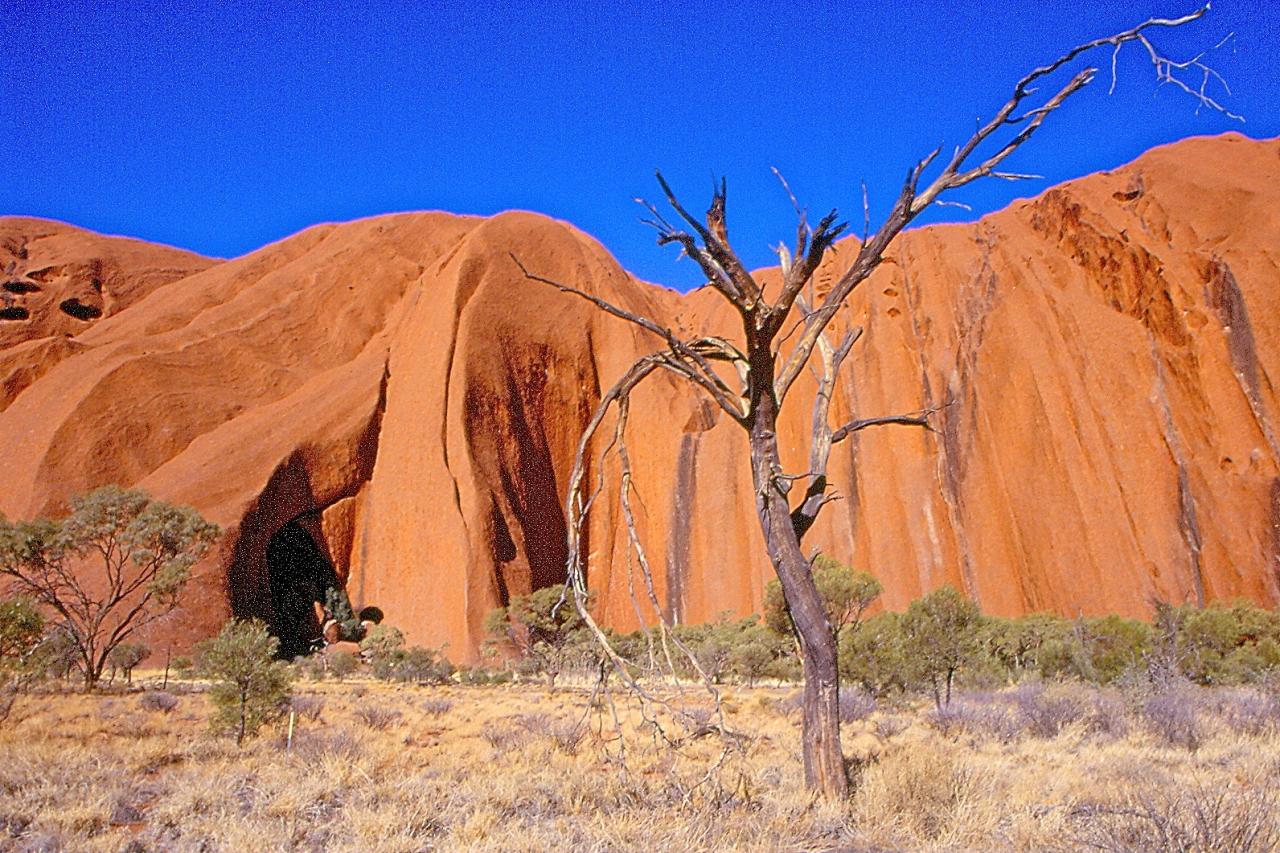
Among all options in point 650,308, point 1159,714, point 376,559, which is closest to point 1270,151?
point 650,308

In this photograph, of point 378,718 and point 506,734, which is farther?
point 378,718

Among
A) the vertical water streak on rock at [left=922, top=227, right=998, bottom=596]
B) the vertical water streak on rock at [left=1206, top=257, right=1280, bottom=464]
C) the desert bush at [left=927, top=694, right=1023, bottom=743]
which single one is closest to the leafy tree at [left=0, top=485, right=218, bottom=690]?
the desert bush at [left=927, top=694, right=1023, bottom=743]

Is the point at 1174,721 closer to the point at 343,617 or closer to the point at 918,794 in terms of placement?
the point at 918,794

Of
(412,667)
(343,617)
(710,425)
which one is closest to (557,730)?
(412,667)

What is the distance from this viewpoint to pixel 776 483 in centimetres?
592

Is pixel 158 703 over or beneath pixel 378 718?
over

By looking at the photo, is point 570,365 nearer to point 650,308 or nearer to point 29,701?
point 650,308

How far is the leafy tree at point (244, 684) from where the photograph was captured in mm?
10305

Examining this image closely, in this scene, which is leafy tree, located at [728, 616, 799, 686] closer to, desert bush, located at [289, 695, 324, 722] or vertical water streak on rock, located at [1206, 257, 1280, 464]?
desert bush, located at [289, 695, 324, 722]

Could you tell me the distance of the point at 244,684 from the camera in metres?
10.5

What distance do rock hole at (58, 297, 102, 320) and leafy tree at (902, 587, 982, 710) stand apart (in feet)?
192

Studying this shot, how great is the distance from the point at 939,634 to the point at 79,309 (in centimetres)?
5982

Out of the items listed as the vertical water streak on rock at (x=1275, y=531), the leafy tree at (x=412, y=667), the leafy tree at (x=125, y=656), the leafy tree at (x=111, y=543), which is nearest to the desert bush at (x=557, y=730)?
the leafy tree at (x=111, y=543)

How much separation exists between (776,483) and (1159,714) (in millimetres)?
6957
